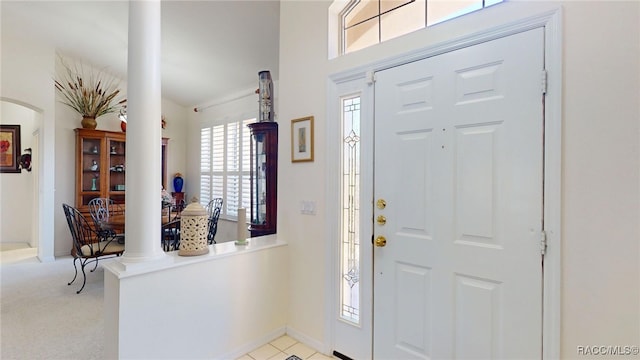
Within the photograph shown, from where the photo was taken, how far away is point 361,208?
2.23 m

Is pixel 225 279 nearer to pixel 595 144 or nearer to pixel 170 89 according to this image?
pixel 595 144

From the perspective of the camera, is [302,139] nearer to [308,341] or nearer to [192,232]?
[192,232]

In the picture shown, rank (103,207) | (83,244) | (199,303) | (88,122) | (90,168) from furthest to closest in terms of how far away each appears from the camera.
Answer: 1. (90,168)
2. (88,122)
3. (103,207)
4. (83,244)
5. (199,303)

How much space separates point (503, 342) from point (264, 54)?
3886 mm

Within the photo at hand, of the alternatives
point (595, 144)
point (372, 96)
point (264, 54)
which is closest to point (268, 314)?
point (372, 96)

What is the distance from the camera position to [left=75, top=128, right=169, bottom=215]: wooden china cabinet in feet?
17.2

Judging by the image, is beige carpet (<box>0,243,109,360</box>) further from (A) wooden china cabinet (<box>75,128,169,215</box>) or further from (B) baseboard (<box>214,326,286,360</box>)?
(A) wooden china cabinet (<box>75,128,169,215</box>)

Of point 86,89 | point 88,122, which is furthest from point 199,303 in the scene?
point 86,89

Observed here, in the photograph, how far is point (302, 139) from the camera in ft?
8.40

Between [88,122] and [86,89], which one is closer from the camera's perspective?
[88,122]

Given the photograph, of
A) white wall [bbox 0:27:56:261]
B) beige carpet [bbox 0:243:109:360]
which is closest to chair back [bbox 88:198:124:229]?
white wall [bbox 0:27:56:261]

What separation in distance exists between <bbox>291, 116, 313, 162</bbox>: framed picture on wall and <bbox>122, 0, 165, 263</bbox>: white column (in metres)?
1.08

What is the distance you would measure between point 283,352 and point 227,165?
3917mm

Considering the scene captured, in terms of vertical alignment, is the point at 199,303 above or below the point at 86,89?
below
